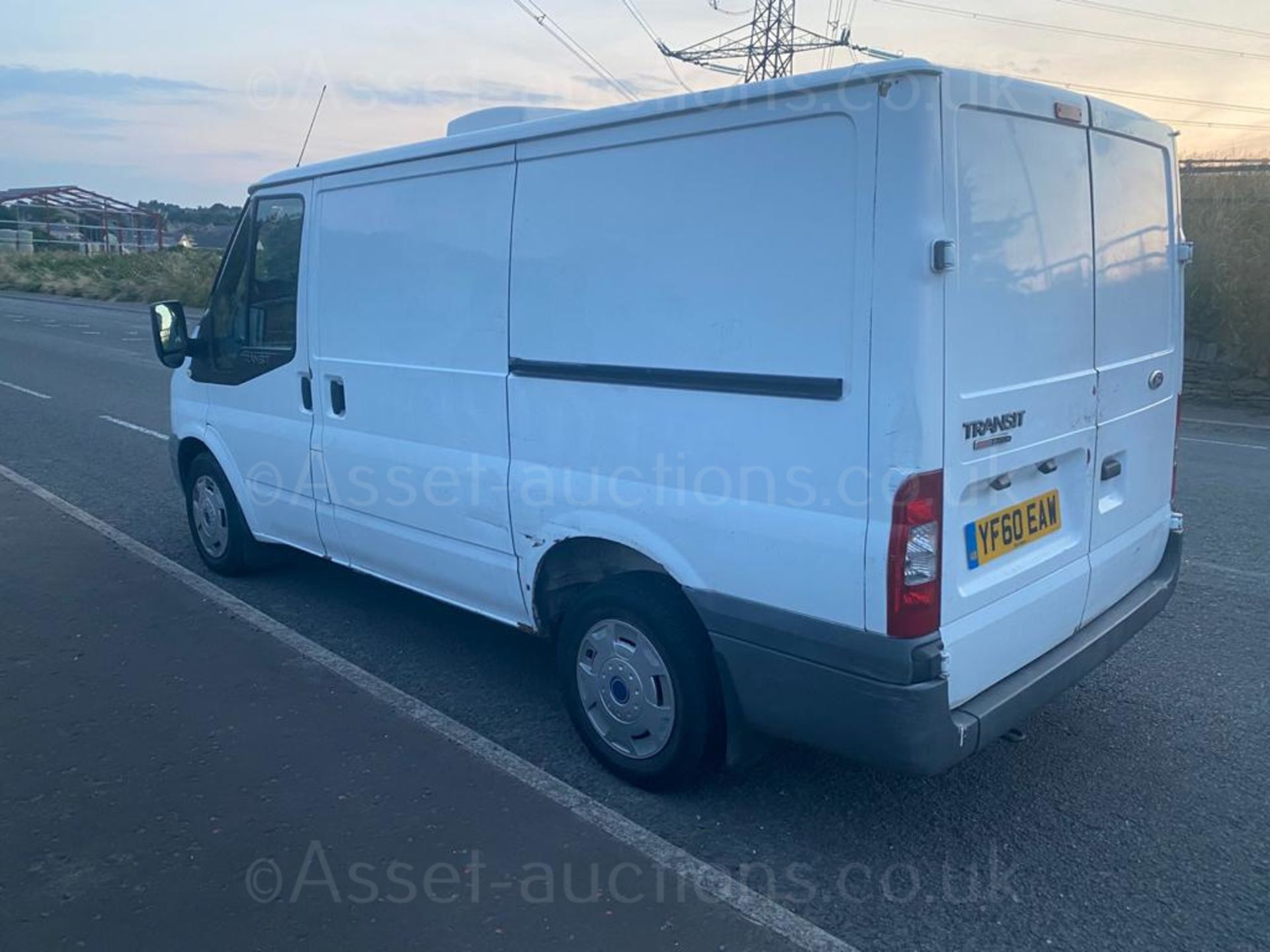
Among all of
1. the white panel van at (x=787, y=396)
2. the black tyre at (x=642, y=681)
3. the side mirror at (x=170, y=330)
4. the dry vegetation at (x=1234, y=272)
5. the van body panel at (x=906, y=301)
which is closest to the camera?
the van body panel at (x=906, y=301)

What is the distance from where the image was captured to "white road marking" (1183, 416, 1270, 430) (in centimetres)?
1302

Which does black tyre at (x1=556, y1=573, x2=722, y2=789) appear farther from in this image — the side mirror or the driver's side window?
the side mirror

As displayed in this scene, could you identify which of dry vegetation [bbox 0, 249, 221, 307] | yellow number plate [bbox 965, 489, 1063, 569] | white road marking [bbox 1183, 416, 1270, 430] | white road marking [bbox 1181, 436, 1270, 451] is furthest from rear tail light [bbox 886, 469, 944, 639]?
dry vegetation [bbox 0, 249, 221, 307]

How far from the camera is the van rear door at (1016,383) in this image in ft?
10.2

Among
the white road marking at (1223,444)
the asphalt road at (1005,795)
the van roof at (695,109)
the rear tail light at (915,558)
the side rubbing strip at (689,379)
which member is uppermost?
the van roof at (695,109)

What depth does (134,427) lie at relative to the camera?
37.0ft

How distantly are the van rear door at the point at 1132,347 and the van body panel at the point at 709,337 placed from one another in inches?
46.0

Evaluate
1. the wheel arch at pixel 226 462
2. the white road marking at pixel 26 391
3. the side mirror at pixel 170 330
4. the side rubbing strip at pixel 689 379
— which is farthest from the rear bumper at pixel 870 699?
the white road marking at pixel 26 391

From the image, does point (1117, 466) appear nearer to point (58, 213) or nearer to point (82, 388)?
point (82, 388)

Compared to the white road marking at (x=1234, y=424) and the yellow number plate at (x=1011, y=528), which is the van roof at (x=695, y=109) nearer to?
the yellow number plate at (x=1011, y=528)

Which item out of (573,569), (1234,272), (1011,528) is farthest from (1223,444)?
(573,569)

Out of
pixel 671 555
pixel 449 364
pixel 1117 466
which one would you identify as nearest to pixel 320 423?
pixel 449 364

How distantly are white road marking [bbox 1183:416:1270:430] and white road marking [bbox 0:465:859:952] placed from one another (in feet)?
38.5

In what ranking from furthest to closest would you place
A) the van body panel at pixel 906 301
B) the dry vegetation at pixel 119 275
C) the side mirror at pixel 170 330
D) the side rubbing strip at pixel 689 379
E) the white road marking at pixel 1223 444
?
the dry vegetation at pixel 119 275, the white road marking at pixel 1223 444, the side mirror at pixel 170 330, the side rubbing strip at pixel 689 379, the van body panel at pixel 906 301
